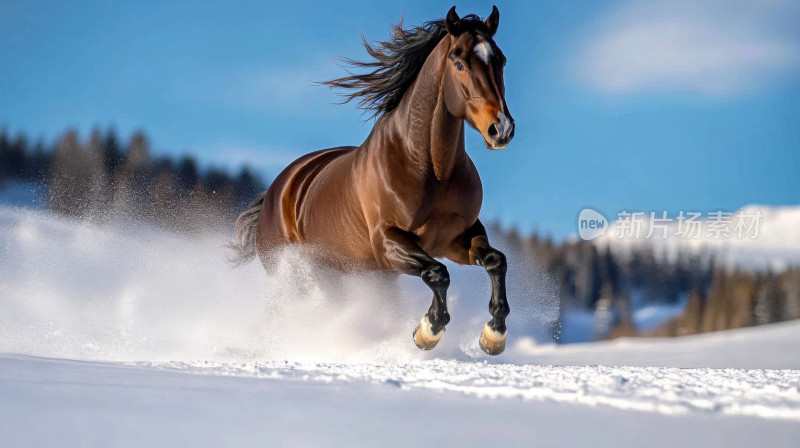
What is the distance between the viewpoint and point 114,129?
770 inches

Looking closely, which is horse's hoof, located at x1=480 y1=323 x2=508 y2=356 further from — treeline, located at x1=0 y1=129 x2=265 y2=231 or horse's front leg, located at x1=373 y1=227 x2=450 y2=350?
treeline, located at x1=0 y1=129 x2=265 y2=231

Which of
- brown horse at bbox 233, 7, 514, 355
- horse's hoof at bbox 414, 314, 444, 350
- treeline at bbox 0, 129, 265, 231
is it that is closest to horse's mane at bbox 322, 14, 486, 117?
brown horse at bbox 233, 7, 514, 355

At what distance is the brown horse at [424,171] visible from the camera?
14.3 feet

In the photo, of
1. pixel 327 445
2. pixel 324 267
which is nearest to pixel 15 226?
pixel 324 267

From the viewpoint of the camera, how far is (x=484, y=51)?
4293 mm

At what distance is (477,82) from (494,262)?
112cm

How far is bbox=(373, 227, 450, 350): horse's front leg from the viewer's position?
4.39 meters

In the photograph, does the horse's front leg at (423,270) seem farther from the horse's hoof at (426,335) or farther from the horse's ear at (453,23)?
the horse's ear at (453,23)

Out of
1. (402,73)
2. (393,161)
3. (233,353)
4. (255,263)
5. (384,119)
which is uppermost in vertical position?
(402,73)

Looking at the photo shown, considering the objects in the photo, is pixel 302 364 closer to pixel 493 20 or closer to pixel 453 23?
pixel 453 23

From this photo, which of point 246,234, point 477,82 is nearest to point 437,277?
point 477,82

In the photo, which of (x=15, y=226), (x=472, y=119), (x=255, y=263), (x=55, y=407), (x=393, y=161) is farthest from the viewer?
(x=15, y=226)

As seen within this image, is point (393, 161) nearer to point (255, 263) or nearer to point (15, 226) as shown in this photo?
point (255, 263)

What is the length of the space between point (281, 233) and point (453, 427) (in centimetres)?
468
